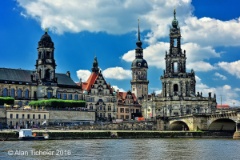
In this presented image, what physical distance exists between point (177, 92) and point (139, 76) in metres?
30.3

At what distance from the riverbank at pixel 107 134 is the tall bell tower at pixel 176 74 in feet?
102

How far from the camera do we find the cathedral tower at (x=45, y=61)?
113375mm

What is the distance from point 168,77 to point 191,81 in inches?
373

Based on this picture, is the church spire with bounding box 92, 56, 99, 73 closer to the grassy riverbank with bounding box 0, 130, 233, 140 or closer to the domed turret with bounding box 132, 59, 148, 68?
the domed turret with bounding box 132, 59, 148, 68

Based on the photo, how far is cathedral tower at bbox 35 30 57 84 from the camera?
372 feet

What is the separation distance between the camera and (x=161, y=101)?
405 ft

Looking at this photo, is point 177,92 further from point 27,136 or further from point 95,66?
point 27,136

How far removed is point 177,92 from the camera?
122 metres

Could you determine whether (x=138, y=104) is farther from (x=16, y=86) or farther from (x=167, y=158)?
(x=167, y=158)

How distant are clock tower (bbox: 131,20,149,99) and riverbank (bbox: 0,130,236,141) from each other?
193 feet

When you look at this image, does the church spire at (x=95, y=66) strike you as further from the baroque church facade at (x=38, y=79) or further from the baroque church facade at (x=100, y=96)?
the baroque church facade at (x=38, y=79)

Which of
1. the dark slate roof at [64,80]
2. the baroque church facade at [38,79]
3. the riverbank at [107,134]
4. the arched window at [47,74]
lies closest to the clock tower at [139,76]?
the dark slate roof at [64,80]

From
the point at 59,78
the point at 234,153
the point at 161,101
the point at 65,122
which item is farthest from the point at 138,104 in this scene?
the point at 234,153

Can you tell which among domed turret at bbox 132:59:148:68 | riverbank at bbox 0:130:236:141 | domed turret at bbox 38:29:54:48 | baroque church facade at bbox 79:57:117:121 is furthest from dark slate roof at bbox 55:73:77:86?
riverbank at bbox 0:130:236:141
